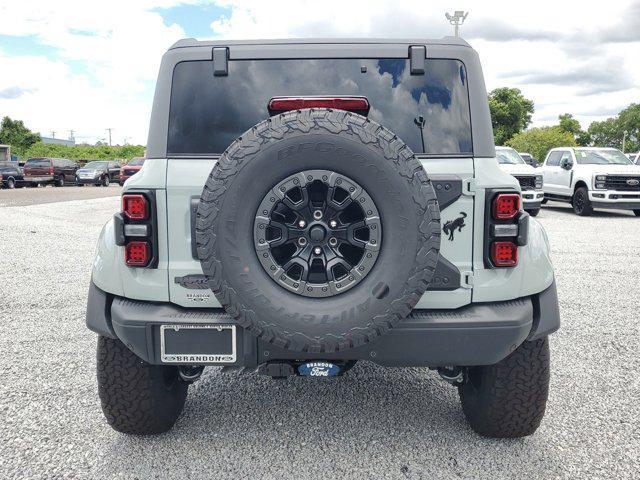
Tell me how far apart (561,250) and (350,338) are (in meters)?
8.15

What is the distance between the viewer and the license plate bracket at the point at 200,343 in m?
2.50

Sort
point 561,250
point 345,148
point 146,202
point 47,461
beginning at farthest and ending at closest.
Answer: point 561,250 < point 47,461 < point 146,202 < point 345,148

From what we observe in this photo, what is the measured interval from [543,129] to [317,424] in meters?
46.6

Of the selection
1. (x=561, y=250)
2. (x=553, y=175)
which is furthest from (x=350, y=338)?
(x=553, y=175)

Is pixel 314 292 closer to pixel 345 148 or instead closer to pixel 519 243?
pixel 345 148

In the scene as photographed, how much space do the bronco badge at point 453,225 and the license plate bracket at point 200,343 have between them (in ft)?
3.31

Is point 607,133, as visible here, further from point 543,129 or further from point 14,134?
point 14,134

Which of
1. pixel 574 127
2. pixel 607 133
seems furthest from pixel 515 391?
pixel 607 133

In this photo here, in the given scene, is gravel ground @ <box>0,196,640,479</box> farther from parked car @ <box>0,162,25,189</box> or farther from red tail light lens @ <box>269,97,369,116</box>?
parked car @ <box>0,162,25,189</box>

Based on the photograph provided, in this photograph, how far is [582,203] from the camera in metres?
15.1

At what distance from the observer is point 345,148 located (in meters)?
2.21

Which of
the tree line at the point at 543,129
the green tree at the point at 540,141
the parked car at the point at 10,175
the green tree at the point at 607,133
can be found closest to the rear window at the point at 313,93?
the tree line at the point at 543,129

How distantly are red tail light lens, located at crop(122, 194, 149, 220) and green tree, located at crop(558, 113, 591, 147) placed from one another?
337ft

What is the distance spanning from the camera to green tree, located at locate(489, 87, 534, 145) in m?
70.9
